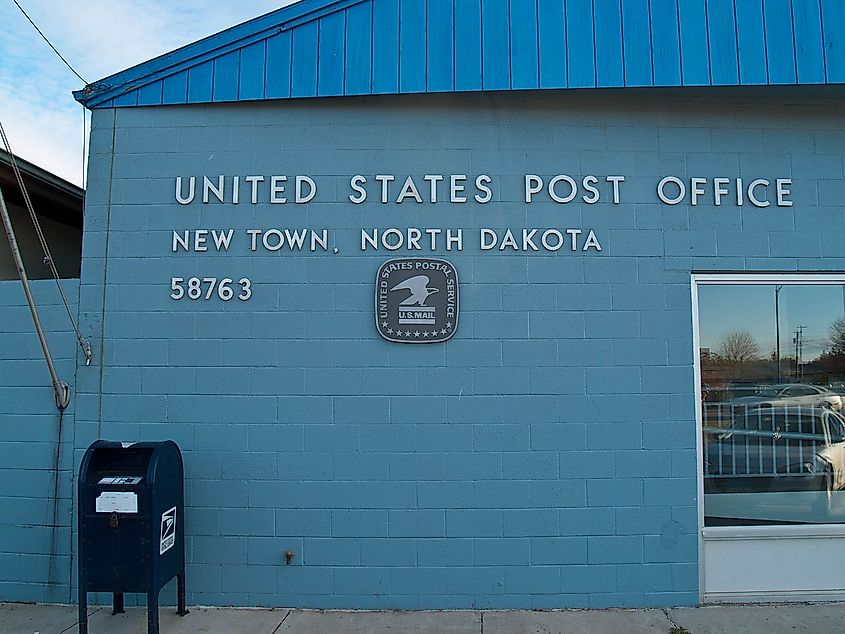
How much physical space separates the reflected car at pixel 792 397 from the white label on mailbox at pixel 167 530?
394 cm

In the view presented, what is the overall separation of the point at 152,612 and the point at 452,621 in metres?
1.89

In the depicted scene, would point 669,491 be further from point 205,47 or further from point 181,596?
point 205,47

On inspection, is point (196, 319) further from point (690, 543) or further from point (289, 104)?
point (690, 543)

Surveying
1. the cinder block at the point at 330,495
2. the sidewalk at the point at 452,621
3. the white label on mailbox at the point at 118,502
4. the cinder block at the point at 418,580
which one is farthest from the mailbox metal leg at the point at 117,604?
the cinder block at the point at 418,580

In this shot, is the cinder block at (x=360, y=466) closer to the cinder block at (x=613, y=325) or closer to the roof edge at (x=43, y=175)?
the cinder block at (x=613, y=325)

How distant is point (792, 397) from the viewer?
516 cm

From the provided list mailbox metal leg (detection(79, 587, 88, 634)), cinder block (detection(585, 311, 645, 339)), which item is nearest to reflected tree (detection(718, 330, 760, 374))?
cinder block (detection(585, 311, 645, 339))

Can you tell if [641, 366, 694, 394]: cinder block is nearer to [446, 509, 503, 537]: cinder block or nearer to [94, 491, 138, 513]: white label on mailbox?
[446, 509, 503, 537]: cinder block

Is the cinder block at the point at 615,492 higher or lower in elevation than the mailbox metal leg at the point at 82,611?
higher

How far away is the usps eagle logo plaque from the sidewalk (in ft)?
6.19

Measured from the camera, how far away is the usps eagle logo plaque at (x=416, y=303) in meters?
4.92

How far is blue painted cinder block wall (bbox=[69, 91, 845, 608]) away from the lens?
4879mm

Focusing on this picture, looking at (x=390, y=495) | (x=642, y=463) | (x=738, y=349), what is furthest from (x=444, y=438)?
(x=738, y=349)

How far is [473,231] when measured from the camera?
501 cm
